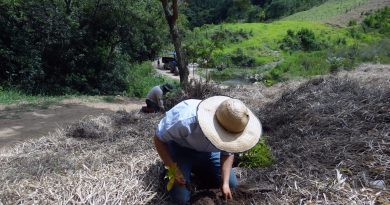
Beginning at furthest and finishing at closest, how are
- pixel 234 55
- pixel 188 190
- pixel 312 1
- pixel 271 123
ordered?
pixel 312 1, pixel 234 55, pixel 271 123, pixel 188 190

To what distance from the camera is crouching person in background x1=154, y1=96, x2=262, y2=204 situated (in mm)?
2658

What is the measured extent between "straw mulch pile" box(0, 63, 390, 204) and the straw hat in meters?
0.50

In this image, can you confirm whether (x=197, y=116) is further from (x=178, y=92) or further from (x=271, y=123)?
(x=178, y=92)

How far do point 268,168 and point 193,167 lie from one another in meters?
0.75

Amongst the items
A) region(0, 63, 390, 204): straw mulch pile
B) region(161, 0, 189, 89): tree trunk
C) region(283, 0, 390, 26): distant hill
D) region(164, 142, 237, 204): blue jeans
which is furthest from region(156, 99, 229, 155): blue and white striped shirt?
region(283, 0, 390, 26): distant hill

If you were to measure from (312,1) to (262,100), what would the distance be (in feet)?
156

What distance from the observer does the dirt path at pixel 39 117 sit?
19.3ft

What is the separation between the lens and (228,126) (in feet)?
8.76

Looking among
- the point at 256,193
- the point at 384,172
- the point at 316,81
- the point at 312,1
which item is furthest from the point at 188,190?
the point at 312,1

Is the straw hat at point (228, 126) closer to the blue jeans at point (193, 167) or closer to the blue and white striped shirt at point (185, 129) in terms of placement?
the blue and white striped shirt at point (185, 129)

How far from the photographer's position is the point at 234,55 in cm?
2741

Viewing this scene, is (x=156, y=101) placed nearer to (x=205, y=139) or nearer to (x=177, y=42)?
(x=177, y=42)

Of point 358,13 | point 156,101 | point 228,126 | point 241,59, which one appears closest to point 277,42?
point 241,59

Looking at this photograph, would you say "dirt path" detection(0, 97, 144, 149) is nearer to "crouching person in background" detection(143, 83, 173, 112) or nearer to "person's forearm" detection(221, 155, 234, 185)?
"crouching person in background" detection(143, 83, 173, 112)
